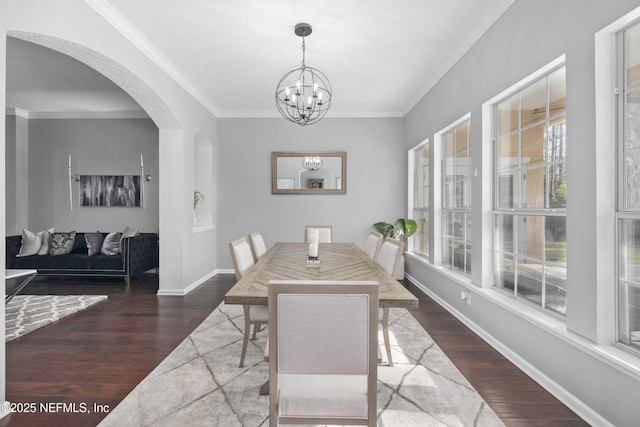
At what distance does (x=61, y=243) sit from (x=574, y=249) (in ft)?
21.3

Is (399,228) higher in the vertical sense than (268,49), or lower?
lower

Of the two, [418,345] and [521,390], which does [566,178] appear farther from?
[418,345]

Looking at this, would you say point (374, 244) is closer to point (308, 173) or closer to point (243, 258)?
point (243, 258)

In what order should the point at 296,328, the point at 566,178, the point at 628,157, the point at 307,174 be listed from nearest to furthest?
the point at 296,328 < the point at 628,157 < the point at 566,178 < the point at 307,174

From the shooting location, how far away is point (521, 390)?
6.82ft

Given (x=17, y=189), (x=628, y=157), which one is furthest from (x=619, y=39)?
(x=17, y=189)

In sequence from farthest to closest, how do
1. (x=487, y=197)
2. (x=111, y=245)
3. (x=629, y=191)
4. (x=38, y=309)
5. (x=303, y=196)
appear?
1. (x=303, y=196)
2. (x=111, y=245)
3. (x=38, y=309)
4. (x=487, y=197)
5. (x=629, y=191)

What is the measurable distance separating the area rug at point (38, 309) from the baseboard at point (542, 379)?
4.19 metres

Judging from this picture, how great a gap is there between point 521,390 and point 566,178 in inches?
54.1

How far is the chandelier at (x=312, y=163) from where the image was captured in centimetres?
571

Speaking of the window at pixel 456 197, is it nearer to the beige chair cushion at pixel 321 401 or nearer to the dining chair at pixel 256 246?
the dining chair at pixel 256 246

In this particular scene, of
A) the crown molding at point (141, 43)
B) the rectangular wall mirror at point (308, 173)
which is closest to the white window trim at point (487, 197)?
the rectangular wall mirror at point (308, 173)

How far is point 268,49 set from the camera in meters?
3.44

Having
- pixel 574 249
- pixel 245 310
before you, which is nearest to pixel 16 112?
pixel 245 310
